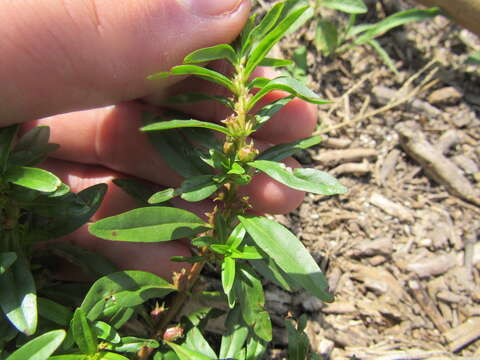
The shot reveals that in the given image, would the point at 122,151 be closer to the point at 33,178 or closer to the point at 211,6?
the point at 33,178

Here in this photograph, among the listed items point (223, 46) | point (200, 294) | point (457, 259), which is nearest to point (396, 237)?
point (457, 259)

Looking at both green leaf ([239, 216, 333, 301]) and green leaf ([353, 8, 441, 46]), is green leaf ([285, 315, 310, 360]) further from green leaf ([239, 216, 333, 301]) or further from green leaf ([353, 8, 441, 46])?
green leaf ([353, 8, 441, 46])

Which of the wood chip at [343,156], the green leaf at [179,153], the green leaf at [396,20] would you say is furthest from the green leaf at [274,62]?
the green leaf at [396,20]

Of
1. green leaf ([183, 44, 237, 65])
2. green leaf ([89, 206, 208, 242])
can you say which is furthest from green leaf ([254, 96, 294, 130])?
green leaf ([89, 206, 208, 242])

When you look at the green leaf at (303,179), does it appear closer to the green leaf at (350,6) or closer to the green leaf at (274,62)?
the green leaf at (274,62)

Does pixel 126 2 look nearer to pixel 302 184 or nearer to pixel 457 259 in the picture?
pixel 302 184
